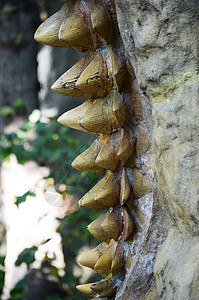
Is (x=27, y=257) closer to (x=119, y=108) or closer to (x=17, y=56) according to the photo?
(x=119, y=108)

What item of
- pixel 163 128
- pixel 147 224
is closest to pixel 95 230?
pixel 147 224

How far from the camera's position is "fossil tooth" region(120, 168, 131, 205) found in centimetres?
112

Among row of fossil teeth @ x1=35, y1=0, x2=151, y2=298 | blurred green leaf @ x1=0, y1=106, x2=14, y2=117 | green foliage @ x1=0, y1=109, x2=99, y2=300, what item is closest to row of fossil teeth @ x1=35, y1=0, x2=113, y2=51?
row of fossil teeth @ x1=35, y1=0, x2=151, y2=298

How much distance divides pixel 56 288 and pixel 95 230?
8.21ft

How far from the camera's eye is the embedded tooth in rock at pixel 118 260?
116 cm

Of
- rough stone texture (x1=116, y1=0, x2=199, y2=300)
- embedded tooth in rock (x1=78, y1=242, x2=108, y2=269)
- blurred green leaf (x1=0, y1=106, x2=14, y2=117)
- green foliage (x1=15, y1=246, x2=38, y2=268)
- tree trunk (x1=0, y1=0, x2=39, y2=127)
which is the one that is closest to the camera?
rough stone texture (x1=116, y1=0, x2=199, y2=300)

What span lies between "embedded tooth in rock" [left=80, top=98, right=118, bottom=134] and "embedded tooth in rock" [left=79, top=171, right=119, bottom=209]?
147mm

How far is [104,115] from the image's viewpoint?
1102 millimetres

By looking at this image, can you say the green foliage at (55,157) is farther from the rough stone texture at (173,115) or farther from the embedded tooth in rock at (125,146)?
the rough stone texture at (173,115)

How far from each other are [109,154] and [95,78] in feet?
0.66

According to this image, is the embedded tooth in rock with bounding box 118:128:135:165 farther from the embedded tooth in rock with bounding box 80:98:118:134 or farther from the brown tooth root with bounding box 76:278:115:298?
the brown tooth root with bounding box 76:278:115:298

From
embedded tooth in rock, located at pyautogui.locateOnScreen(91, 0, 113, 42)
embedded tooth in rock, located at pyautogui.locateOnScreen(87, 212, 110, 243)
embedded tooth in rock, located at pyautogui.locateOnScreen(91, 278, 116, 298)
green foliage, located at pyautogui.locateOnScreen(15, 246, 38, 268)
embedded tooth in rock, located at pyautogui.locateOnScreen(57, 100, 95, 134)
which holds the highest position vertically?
embedded tooth in rock, located at pyautogui.locateOnScreen(91, 0, 113, 42)

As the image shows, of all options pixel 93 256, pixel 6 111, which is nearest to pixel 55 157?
pixel 6 111

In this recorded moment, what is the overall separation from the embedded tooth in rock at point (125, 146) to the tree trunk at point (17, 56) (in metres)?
2.58
